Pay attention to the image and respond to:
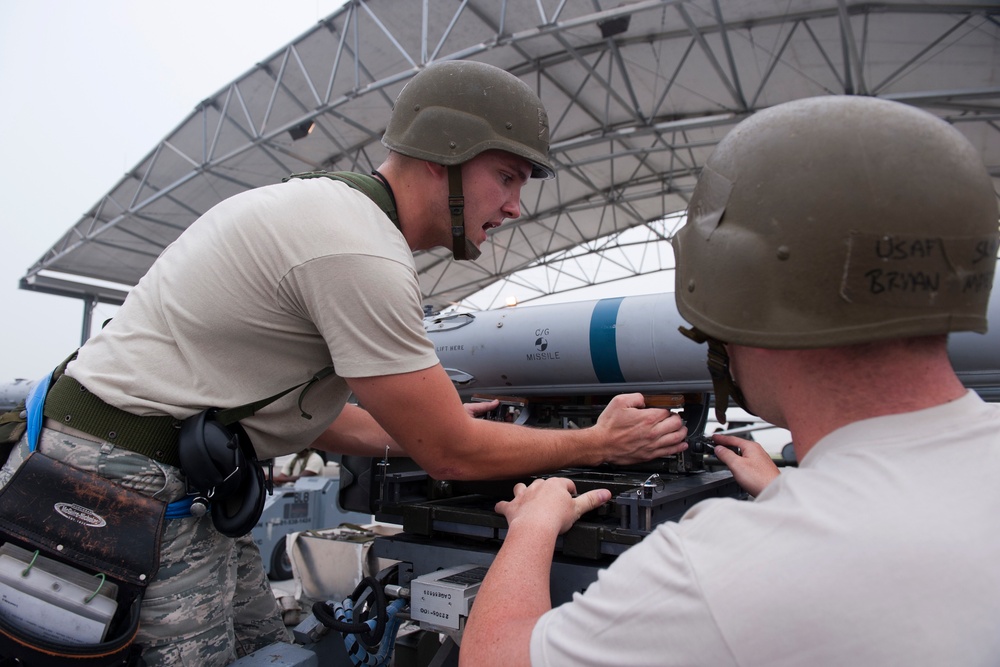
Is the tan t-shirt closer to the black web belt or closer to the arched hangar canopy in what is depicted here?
the black web belt

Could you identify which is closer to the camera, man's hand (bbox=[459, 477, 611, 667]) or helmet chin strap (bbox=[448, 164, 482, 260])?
man's hand (bbox=[459, 477, 611, 667])

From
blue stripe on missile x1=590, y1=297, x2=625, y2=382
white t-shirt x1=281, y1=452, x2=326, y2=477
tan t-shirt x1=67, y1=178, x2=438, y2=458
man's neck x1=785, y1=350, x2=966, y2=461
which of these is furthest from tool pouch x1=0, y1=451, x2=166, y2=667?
white t-shirt x1=281, y1=452, x2=326, y2=477

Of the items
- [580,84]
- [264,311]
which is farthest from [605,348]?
[580,84]

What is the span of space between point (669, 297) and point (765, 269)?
6.61 ft

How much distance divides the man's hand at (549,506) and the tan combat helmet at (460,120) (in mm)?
704

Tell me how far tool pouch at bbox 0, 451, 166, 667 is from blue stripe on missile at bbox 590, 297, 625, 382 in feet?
6.22

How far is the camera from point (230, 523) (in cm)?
150

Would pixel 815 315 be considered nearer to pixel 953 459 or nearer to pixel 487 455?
pixel 953 459

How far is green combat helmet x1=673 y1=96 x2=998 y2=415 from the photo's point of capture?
0.86 m

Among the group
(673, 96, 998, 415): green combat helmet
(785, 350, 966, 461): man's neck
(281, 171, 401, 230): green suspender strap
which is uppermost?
(281, 171, 401, 230): green suspender strap

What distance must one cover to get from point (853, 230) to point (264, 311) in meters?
1.14

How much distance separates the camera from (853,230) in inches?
34.2

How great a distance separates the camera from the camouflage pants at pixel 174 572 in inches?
56.3

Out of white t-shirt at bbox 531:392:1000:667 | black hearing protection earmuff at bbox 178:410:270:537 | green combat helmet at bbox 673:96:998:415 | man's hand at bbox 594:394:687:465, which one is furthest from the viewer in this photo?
man's hand at bbox 594:394:687:465
